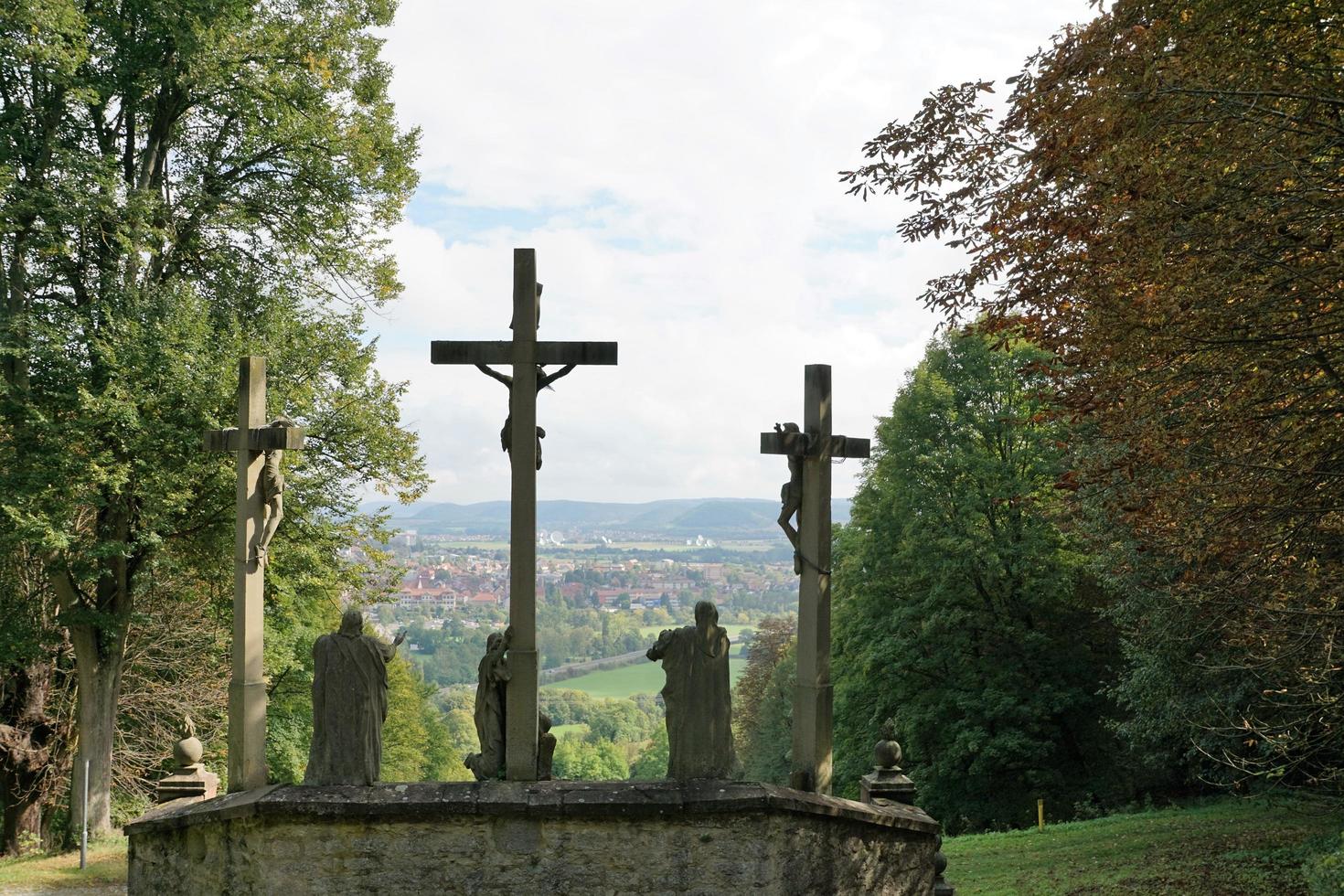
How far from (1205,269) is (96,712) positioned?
46.2 ft

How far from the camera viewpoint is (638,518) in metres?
65.7

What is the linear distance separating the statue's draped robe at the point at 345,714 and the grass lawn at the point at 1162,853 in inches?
316

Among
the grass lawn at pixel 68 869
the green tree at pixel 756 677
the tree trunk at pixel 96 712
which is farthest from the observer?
the green tree at pixel 756 677

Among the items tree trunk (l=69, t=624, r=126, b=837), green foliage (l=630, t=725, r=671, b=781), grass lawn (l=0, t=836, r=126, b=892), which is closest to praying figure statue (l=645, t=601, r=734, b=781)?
grass lawn (l=0, t=836, r=126, b=892)

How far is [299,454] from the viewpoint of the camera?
14.0 metres

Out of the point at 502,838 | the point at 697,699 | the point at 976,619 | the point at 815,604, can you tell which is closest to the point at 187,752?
the point at 502,838

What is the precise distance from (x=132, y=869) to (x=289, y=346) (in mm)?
8540

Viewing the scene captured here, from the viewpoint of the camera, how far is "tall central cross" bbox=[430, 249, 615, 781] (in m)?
6.80

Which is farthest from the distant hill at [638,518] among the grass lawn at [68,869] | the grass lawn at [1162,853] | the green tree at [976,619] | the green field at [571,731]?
the grass lawn at [68,869]

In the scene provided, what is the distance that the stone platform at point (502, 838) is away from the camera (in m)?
6.56

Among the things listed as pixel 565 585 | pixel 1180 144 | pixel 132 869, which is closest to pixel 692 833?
pixel 132 869

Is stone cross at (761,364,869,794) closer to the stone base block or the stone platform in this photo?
the stone platform

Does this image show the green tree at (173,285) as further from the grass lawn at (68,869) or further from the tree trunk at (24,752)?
the tree trunk at (24,752)

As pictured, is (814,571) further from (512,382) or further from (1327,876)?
(1327,876)
